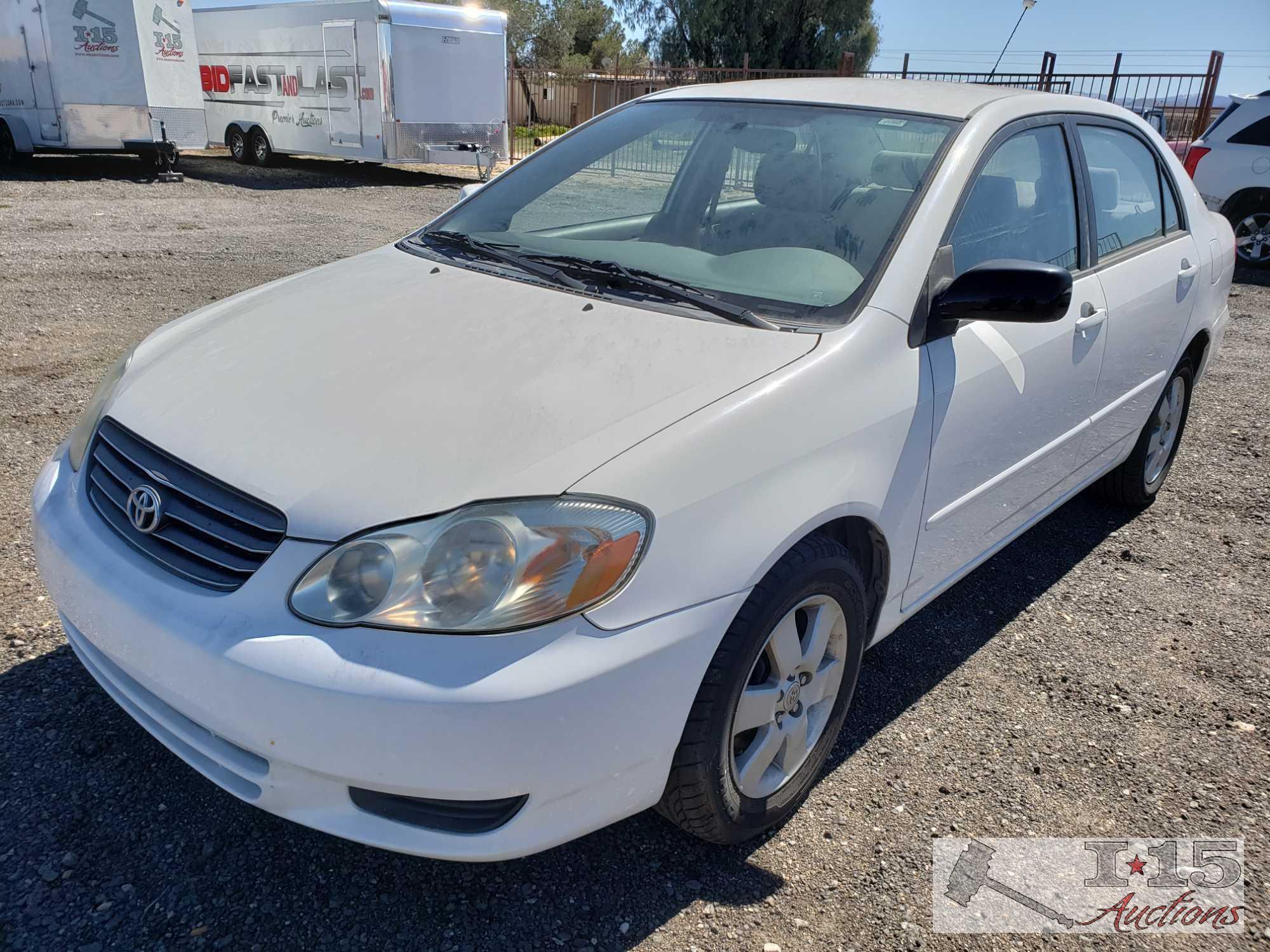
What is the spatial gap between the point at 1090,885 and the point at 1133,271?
2.24 meters

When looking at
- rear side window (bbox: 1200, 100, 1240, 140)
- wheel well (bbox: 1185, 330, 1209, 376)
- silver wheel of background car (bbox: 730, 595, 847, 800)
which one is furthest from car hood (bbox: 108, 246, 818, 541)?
rear side window (bbox: 1200, 100, 1240, 140)

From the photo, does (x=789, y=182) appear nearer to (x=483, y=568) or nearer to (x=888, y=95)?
(x=888, y=95)

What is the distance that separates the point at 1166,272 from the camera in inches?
146

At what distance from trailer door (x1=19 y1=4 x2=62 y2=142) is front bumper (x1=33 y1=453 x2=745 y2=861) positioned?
50.9 ft

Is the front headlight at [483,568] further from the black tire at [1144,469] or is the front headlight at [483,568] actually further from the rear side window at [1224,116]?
the rear side window at [1224,116]

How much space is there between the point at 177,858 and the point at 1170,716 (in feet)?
9.22

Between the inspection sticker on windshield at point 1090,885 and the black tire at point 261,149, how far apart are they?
1785 cm

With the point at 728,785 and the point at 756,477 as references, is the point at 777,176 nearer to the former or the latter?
the point at 756,477

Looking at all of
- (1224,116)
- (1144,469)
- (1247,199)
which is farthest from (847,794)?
(1224,116)

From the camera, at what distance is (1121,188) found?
364cm

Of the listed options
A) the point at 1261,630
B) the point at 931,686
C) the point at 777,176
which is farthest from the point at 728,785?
the point at 1261,630

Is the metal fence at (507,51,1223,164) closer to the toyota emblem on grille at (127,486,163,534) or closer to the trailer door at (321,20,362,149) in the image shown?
the trailer door at (321,20,362,149)

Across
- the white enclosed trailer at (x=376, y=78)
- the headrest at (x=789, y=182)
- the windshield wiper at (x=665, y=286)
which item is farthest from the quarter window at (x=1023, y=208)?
the white enclosed trailer at (x=376, y=78)

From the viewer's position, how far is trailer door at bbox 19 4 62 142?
550 inches
